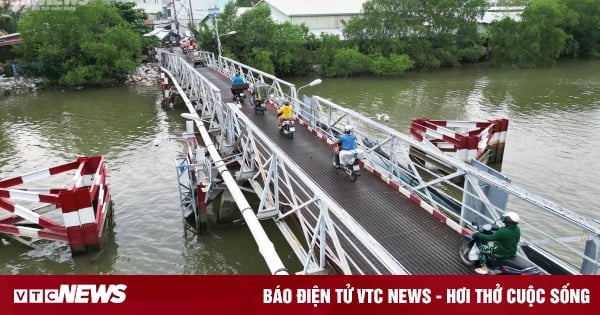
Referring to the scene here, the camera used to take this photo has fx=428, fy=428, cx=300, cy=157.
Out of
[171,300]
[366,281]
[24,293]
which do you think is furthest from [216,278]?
[24,293]

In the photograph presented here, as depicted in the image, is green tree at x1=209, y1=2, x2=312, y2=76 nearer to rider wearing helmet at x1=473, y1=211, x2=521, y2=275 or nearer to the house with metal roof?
the house with metal roof

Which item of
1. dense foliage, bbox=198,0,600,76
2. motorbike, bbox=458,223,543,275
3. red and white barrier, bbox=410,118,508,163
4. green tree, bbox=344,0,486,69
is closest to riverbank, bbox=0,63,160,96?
dense foliage, bbox=198,0,600,76

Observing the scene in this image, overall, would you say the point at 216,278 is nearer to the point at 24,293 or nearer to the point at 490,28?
the point at 24,293

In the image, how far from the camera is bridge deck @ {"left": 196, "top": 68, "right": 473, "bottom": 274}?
26.0 feet

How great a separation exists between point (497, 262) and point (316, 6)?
5224cm

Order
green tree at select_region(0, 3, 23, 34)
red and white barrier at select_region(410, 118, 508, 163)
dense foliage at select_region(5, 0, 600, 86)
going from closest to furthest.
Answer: red and white barrier at select_region(410, 118, 508, 163) < dense foliage at select_region(5, 0, 600, 86) < green tree at select_region(0, 3, 23, 34)

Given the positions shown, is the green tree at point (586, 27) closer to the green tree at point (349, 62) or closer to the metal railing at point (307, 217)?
the green tree at point (349, 62)

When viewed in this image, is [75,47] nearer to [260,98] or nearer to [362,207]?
[260,98]

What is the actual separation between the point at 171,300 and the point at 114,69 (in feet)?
126

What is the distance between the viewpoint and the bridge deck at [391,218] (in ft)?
26.0

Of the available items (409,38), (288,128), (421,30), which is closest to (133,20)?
(409,38)

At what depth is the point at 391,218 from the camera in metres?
9.41

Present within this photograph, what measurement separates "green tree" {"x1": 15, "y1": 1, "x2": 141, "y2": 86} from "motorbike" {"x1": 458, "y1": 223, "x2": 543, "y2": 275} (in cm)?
3763

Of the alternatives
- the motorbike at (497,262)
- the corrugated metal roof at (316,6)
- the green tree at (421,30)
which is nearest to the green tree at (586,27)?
the green tree at (421,30)
